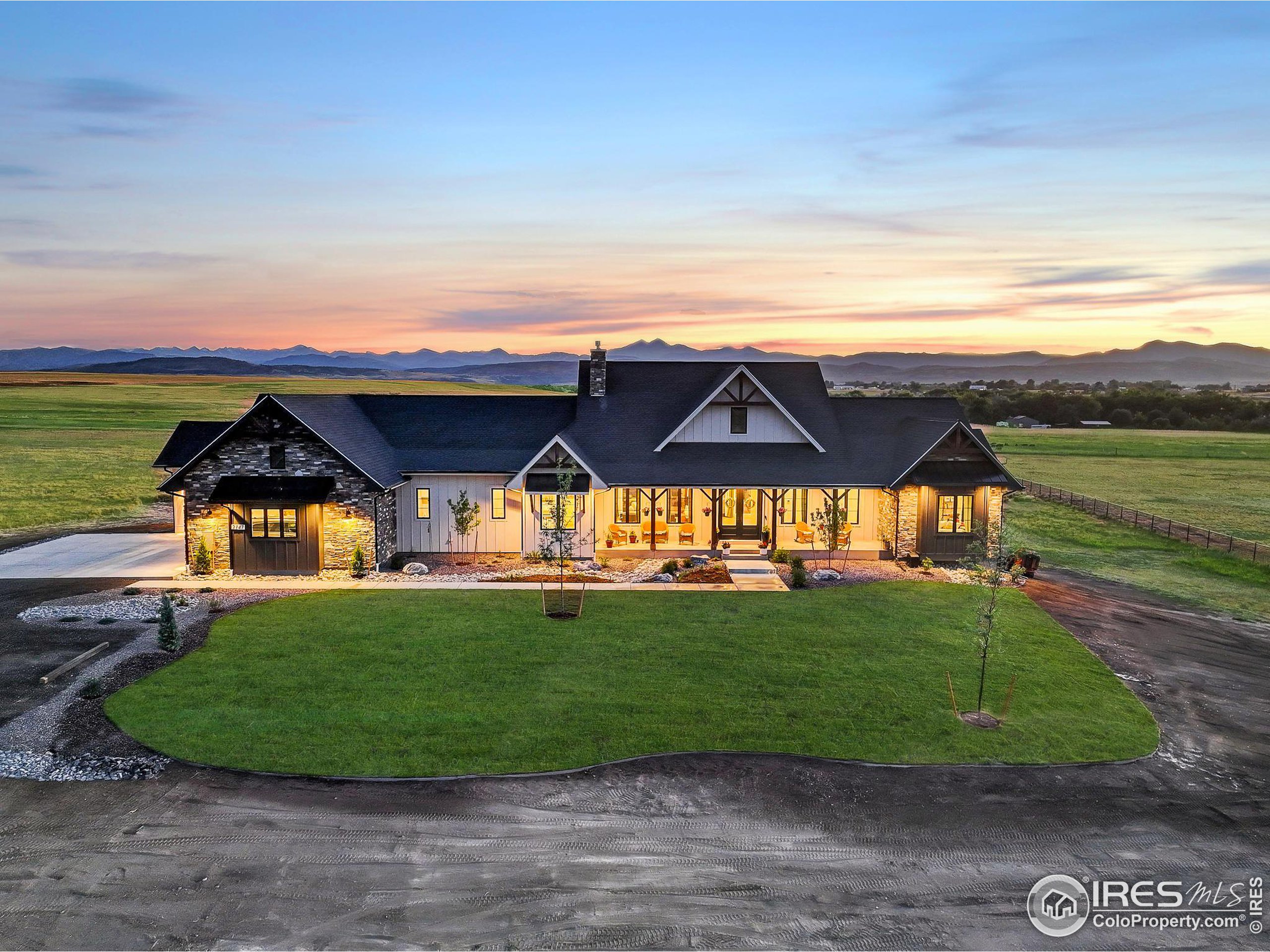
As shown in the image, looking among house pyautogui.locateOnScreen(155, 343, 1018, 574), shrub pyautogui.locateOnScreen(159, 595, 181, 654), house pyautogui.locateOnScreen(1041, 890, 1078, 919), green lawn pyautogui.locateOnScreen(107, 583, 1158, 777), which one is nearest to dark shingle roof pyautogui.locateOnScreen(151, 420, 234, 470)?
house pyautogui.locateOnScreen(155, 343, 1018, 574)

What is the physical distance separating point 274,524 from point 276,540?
58 centimetres

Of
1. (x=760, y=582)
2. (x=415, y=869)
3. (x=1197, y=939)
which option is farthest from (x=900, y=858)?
(x=760, y=582)

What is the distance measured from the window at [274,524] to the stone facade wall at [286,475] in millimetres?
1045

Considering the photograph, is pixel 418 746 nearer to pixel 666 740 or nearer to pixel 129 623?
pixel 666 740

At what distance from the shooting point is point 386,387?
16200 cm

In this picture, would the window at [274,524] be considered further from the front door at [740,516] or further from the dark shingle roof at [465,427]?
the front door at [740,516]

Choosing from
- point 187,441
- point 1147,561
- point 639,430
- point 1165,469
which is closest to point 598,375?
point 639,430

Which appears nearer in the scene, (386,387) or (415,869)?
(415,869)

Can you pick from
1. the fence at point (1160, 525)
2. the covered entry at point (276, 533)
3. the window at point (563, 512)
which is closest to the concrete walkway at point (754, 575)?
the window at point (563, 512)

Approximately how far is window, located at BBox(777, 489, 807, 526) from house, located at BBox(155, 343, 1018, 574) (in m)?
0.04

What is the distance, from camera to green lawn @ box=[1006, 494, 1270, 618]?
2605 cm

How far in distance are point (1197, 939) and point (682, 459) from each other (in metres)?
22.5

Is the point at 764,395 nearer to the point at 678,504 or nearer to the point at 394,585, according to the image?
the point at 678,504

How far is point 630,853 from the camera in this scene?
1083 cm
